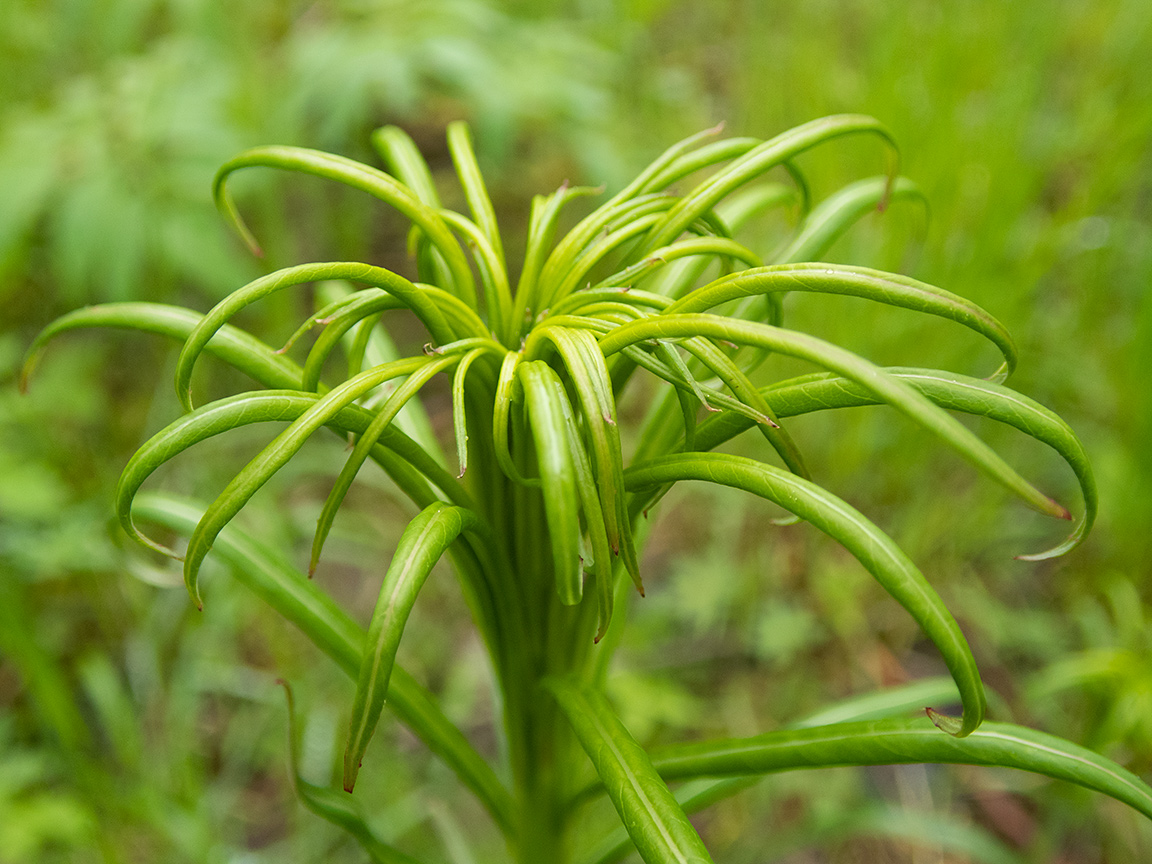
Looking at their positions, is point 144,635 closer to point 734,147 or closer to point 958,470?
point 734,147

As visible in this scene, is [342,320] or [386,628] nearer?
[386,628]

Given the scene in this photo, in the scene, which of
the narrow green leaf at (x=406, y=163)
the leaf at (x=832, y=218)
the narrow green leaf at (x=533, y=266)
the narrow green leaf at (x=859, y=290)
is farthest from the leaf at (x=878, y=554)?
the narrow green leaf at (x=406, y=163)

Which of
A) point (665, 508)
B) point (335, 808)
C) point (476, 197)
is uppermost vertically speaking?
point (476, 197)

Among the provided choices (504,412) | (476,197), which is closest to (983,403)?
(504,412)

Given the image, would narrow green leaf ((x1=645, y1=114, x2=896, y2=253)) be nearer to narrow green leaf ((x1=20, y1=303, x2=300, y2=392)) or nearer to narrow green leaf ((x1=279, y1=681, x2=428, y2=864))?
narrow green leaf ((x1=20, y1=303, x2=300, y2=392))

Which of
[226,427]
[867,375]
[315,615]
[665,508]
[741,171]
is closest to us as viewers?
[867,375]

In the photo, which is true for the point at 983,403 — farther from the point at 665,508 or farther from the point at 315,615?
the point at 665,508

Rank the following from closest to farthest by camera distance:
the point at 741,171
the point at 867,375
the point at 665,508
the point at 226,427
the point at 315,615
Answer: the point at 867,375
the point at 226,427
the point at 741,171
the point at 315,615
the point at 665,508
